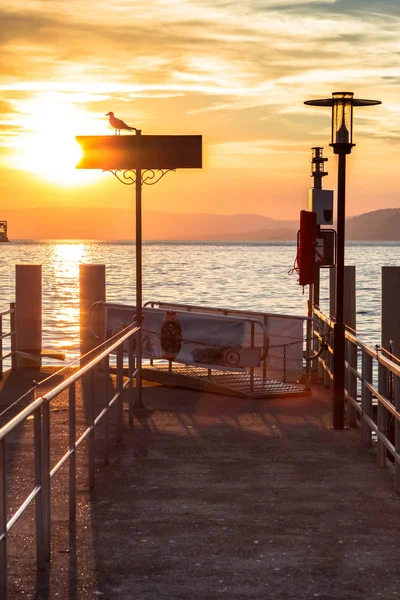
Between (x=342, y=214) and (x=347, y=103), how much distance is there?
1.18 metres

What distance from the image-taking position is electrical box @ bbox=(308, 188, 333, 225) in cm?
1566

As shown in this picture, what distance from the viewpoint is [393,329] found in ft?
36.9

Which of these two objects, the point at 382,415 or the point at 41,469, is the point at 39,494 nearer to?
the point at 41,469

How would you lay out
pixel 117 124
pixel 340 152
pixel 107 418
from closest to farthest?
pixel 107 418, pixel 340 152, pixel 117 124

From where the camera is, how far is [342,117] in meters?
10.5

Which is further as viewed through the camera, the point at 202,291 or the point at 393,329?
the point at 202,291

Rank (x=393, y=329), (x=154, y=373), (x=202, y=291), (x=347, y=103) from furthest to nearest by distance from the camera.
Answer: (x=202, y=291)
(x=154, y=373)
(x=393, y=329)
(x=347, y=103)

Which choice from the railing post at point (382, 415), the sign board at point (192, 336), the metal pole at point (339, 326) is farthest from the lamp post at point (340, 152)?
the sign board at point (192, 336)

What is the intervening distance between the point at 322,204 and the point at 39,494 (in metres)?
10.7

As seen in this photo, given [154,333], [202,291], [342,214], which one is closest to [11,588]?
[342,214]

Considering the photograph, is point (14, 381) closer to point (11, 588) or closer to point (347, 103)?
point (347, 103)

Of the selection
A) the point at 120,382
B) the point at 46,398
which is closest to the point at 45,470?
the point at 46,398

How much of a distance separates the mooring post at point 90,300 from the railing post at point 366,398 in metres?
6.06

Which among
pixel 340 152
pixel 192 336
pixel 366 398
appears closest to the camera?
pixel 366 398
